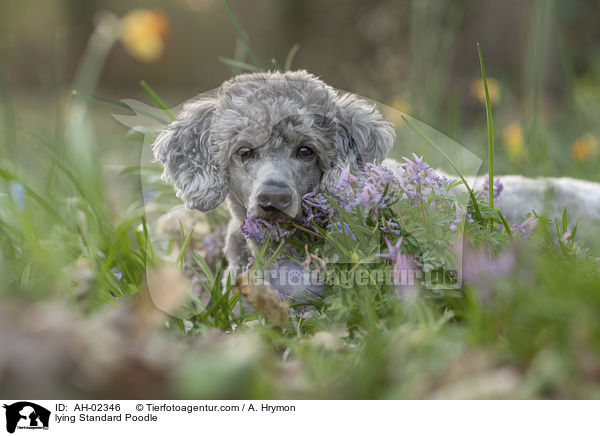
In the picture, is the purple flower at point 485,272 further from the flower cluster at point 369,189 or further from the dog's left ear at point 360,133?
the dog's left ear at point 360,133

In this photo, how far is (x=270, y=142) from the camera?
1.93 metres

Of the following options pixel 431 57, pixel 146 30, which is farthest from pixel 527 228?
pixel 146 30

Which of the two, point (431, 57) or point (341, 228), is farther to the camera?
point (431, 57)

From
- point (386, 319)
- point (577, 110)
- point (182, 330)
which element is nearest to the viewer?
point (386, 319)

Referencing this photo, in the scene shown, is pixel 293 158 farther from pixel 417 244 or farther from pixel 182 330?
→ pixel 182 330

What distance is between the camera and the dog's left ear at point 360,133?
202 cm

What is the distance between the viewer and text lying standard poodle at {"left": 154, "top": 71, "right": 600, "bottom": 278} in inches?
74.5

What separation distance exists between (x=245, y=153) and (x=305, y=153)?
23cm

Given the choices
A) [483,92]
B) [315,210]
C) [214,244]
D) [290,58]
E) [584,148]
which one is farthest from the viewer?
[483,92]

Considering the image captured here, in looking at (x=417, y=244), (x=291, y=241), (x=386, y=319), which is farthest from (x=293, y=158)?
(x=386, y=319)

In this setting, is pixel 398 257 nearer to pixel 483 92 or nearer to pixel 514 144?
pixel 514 144
